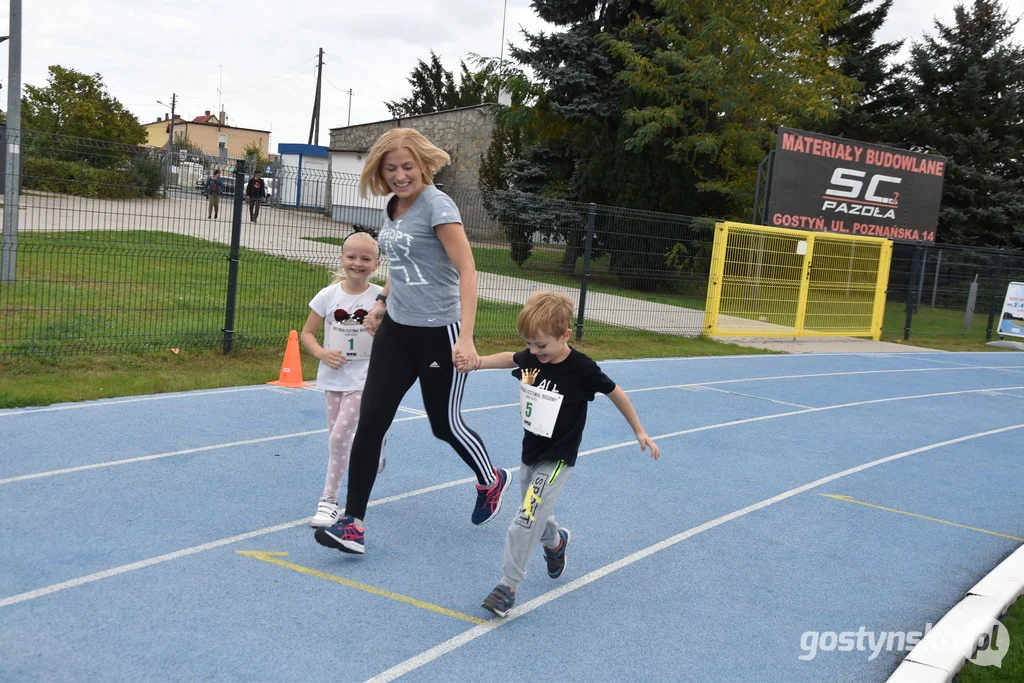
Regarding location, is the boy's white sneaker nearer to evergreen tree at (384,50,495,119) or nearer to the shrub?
the shrub

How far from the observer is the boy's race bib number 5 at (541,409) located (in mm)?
4164

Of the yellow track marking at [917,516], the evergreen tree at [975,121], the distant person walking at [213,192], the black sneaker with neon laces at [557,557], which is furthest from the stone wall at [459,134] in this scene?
the black sneaker with neon laces at [557,557]

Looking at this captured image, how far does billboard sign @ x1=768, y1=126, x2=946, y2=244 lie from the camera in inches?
760

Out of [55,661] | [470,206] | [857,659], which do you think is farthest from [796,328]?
[55,661]

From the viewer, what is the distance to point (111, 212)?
8.80m

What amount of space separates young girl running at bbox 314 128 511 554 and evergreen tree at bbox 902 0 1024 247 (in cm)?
3549

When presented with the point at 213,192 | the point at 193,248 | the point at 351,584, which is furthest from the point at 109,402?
the point at 351,584

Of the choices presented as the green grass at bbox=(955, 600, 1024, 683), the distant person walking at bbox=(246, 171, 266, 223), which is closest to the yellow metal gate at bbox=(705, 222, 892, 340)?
the distant person walking at bbox=(246, 171, 266, 223)

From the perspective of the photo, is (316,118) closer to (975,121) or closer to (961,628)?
(975,121)

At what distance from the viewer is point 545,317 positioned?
411 centimetres

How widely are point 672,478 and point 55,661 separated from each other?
460cm

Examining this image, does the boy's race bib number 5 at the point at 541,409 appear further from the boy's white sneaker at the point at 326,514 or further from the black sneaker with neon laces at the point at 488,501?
the boy's white sneaker at the point at 326,514

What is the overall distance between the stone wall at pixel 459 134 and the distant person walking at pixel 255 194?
26.8 metres

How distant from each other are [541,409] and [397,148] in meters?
1.44
